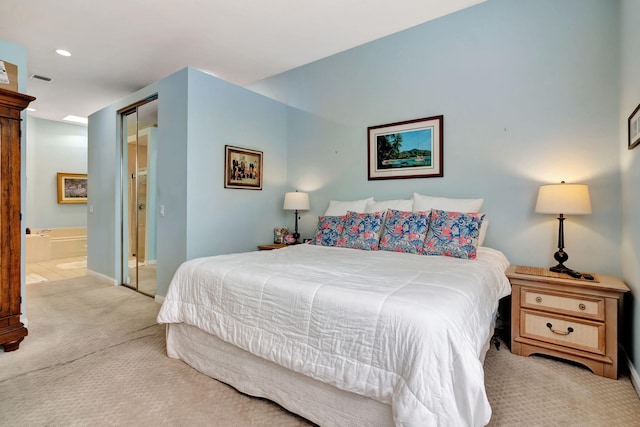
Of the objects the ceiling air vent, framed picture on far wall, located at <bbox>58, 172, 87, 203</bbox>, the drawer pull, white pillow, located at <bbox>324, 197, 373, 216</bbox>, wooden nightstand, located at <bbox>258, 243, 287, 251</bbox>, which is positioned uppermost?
the ceiling air vent

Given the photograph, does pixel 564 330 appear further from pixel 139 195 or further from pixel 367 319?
pixel 139 195

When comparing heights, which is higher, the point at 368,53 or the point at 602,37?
the point at 368,53

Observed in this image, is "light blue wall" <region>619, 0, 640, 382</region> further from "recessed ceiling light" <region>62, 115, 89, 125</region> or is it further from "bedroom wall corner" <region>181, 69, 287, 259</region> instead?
"recessed ceiling light" <region>62, 115, 89, 125</region>

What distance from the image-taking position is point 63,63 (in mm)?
3865

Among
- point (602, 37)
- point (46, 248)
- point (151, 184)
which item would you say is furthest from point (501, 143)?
point (46, 248)

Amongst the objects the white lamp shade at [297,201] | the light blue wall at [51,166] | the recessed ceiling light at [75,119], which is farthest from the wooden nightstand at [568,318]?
the light blue wall at [51,166]

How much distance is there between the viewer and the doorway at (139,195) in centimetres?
375

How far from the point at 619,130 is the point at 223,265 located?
3.07 m

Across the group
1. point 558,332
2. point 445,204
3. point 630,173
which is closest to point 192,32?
point 445,204

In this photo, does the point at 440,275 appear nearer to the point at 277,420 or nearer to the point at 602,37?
the point at 277,420

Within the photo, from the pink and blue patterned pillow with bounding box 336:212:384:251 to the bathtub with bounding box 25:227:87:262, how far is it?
20.5ft

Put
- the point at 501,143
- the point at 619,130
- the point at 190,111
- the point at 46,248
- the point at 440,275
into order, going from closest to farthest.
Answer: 1. the point at 440,275
2. the point at 619,130
3. the point at 501,143
4. the point at 190,111
5. the point at 46,248

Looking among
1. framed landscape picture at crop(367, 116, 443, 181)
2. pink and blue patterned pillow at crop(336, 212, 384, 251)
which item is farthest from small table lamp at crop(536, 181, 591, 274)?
pink and blue patterned pillow at crop(336, 212, 384, 251)

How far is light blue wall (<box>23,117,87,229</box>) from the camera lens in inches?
251
